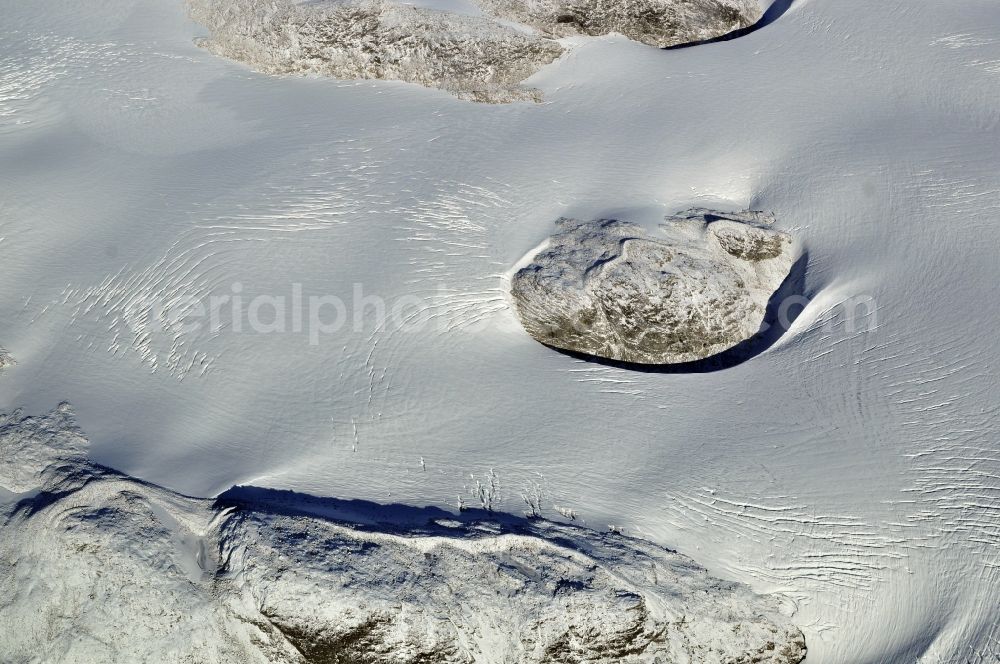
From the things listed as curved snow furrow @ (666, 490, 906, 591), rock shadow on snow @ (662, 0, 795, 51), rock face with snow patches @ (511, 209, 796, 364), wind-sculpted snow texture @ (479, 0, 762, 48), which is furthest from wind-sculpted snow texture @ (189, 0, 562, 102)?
curved snow furrow @ (666, 490, 906, 591)

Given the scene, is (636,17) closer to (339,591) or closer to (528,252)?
(528,252)

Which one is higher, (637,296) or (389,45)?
(389,45)

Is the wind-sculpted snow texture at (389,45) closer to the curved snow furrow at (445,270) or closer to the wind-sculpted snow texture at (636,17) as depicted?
the wind-sculpted snow texture at (636,17)

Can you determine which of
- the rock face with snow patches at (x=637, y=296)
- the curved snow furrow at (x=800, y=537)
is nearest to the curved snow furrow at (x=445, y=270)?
the rock face with snow patches at (x=637, y=296)

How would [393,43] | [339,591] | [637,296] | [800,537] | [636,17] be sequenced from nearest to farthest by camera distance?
[339,591] → [800,537] → [637,296] → [393,43] → [636,17]

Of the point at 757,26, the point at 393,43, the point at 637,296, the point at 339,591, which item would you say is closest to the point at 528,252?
the point at 637,296

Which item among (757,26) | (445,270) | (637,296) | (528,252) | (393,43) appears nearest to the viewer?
(637,296)
